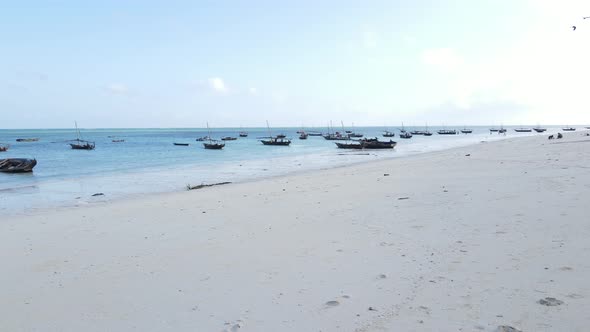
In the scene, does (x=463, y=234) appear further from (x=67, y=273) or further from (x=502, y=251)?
(x=67, y=273)

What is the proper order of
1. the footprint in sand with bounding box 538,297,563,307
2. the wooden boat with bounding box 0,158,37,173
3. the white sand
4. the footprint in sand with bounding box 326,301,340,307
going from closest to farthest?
the footprint in sand with bounding box 538,297,563,307
the white sand
the footprint in sand with bounding box 326,301,340,307
the wooden boat with bounding box 0,158,37,173

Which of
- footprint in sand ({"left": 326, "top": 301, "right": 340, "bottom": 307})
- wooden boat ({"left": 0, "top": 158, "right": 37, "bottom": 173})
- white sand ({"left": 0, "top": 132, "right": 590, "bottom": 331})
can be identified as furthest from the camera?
wooden boat ({"left": 0, "top": 158, "right": 37, "bottom": 173})

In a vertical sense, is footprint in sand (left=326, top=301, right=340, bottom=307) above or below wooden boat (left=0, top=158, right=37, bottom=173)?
above

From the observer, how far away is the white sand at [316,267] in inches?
171

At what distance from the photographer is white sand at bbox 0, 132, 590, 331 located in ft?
14.3

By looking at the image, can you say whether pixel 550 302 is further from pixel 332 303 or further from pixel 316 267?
pixel 316 267

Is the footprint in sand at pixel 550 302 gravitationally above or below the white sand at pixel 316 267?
above

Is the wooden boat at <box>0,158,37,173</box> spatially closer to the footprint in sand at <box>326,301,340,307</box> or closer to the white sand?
the white sand

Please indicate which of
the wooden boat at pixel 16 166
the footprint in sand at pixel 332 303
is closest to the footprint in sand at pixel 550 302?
the footprint in sand at pixel 332 303

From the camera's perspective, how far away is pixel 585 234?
21.4 feet

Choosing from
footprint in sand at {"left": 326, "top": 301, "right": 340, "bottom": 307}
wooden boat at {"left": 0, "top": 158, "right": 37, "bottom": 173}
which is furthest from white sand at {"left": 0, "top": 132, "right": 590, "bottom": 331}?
wooden boat at {"left": 0, "top": 158, "right": 37, "bottom": 173}

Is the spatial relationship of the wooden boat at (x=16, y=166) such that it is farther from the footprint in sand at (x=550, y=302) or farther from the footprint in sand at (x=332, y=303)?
the footprint in sand at (x=550, y=302)

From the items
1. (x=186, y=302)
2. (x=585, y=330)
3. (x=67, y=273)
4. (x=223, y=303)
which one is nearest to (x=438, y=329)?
(x=585, y=330)

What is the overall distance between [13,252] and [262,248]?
16.6 ft
